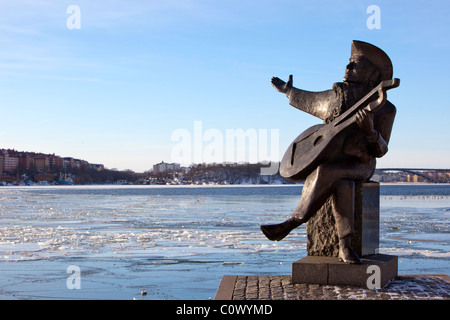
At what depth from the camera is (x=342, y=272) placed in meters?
6.55

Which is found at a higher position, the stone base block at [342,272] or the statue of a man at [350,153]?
the statue of a man at [350,153]

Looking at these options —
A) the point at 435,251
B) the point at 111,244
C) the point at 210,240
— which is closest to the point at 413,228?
the point at 435,251

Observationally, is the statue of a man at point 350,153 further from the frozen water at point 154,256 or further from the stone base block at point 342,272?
the frozen water at point 154,256

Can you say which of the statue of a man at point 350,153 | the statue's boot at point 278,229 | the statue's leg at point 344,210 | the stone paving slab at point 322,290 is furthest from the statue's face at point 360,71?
the stone paving slab at point 322,290

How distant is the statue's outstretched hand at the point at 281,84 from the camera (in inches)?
311

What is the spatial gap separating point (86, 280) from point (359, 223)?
3.83m

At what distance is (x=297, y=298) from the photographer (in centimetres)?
601

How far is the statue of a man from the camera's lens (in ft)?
21.7

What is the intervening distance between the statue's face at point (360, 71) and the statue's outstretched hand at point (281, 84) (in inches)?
44.0

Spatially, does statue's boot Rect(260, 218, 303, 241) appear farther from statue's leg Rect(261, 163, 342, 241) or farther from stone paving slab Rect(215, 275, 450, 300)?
stone paving slab Rect(215, 275, 450, 300)

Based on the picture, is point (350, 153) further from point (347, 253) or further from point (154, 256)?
point (154, 256)

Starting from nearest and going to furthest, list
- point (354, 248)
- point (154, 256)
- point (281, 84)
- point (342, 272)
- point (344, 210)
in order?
point (342, 272) → point (344, 210) → point (354, 248) → point (281, 84) → point (154, 256)

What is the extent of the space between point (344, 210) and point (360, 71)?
159 centimetres

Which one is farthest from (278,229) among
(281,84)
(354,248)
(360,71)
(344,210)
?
(281,84)
